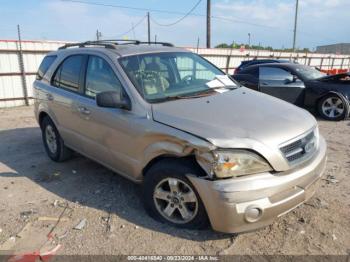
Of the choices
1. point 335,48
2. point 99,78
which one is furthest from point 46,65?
point 335,48

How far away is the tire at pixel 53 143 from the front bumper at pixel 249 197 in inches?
116

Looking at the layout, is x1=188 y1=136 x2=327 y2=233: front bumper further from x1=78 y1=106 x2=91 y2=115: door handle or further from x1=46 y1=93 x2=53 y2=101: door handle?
x1=46 y1=93 x2=53 y2=101: door handle

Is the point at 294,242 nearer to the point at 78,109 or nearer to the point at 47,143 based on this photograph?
the point at 78,109

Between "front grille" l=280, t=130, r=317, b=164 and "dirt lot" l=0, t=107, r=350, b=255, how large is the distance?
761 millimetres

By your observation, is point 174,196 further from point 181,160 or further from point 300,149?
point 300,149

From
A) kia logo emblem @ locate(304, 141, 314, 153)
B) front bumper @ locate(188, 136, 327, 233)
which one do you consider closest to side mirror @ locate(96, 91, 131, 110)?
front bumper @ locate(188, 136, 327, 233)

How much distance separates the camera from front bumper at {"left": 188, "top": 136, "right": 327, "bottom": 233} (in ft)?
8.76

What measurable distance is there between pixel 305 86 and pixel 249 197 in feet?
21.9

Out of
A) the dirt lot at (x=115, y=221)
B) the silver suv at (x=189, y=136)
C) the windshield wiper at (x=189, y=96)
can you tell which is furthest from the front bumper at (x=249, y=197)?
the windshield wiper at (x=189, y=96)

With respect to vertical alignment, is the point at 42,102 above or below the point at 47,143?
above

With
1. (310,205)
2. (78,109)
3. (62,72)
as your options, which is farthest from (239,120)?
(62,72)

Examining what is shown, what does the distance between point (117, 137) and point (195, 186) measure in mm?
1216

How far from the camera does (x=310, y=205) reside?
365 cm

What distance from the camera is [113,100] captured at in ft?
11.0
